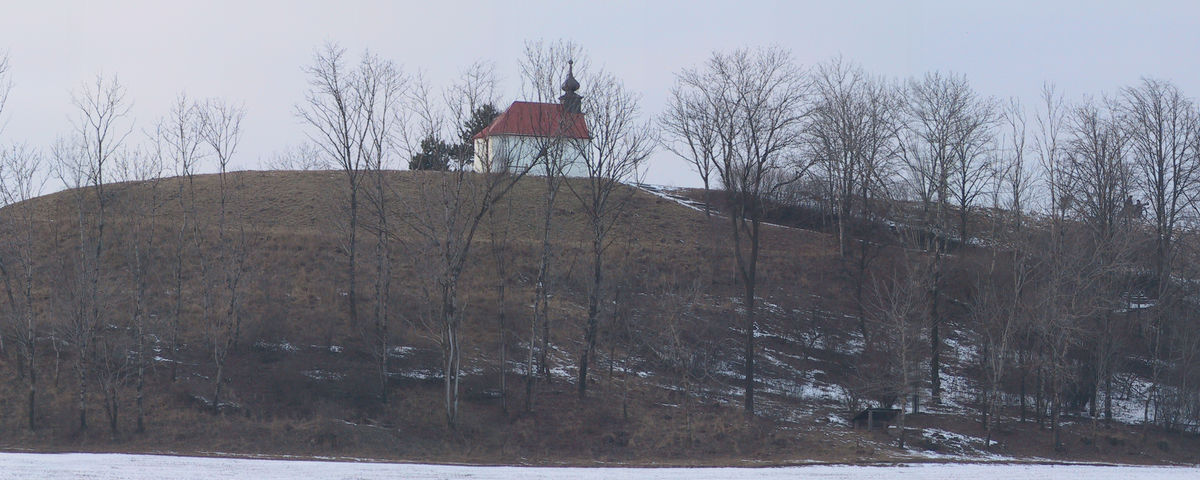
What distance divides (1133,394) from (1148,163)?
9411mm

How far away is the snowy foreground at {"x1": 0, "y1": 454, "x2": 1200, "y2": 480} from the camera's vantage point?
1709 cm

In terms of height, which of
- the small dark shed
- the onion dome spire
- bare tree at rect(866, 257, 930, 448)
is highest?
the onion dome spire

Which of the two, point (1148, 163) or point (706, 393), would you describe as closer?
point (706, 393)

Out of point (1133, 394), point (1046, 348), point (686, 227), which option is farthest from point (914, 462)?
point (686, 227)

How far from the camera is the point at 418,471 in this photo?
19062mm

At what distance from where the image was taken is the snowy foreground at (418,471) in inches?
673

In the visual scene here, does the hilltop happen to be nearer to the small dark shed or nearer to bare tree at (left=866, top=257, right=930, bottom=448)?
the small dark shed

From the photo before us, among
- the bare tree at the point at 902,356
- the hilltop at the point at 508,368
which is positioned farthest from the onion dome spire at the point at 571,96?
the bare tree at the point at 902,356

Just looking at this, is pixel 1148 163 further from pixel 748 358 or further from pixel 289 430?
pixel 289 430

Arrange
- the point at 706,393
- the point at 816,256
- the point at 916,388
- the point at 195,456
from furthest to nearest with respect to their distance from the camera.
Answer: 1. the point at 816,256
2. the point at 706,393
3. the point at 916,388
4. the point at 195,456

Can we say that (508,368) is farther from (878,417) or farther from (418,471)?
(878,417)

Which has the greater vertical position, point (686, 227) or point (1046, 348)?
point (686, 227)

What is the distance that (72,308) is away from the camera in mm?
24797

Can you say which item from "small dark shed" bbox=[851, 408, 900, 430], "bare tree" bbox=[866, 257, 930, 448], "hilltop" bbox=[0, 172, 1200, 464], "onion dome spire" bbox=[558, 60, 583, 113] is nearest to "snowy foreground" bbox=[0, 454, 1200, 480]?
"hilltop" bbox=[0, 172, 1200, 464]
